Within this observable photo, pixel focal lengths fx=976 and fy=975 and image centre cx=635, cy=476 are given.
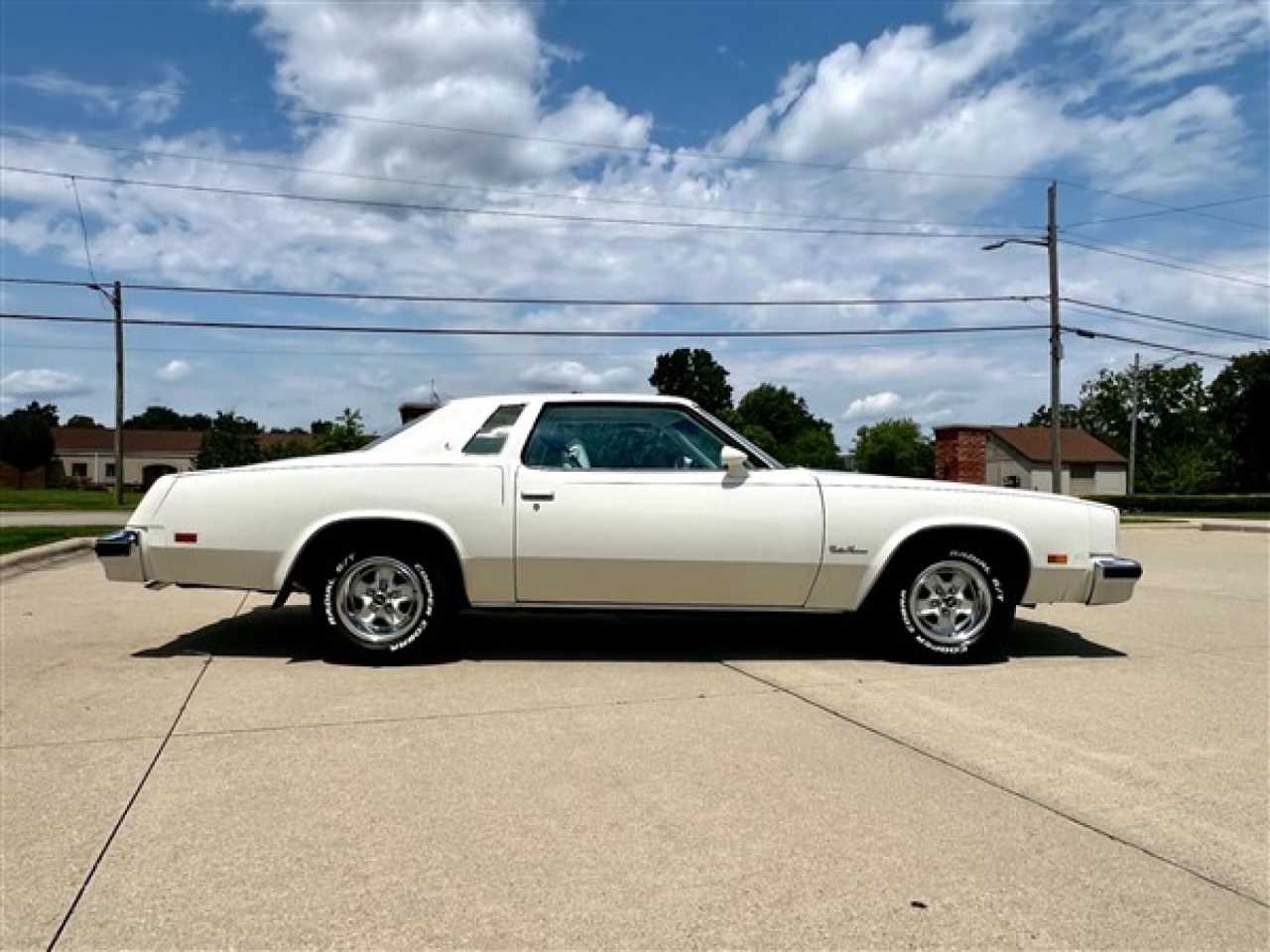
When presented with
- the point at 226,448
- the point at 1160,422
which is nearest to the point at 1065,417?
the point at 1160,422

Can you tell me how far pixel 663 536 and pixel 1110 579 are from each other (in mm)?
2678

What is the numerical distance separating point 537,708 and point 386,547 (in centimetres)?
150

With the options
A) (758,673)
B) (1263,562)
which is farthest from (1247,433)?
(758,673)

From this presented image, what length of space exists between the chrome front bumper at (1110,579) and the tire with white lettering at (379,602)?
3802 mm

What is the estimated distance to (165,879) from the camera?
279 cm

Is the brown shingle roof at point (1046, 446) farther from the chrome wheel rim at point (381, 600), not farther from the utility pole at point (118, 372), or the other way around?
the chrome wheel rim at point (381, 600)

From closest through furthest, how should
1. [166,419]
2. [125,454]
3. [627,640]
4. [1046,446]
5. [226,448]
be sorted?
[627,640]
[226,448]
[1046,446]
[125,454]
[166,419]

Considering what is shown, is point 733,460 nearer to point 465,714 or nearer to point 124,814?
→ point 465,714

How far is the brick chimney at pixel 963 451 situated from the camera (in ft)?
78.4

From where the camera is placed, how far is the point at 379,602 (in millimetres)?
5586

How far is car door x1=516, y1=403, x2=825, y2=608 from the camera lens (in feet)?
18.1

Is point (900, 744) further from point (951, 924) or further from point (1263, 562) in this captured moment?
point (1263, 562)

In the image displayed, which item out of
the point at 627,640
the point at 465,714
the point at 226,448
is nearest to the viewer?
the point at 465,714

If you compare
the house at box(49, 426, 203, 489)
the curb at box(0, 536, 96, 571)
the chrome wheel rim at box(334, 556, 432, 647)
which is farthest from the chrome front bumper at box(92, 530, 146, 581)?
the house at box(49, 426, 203, 489)
